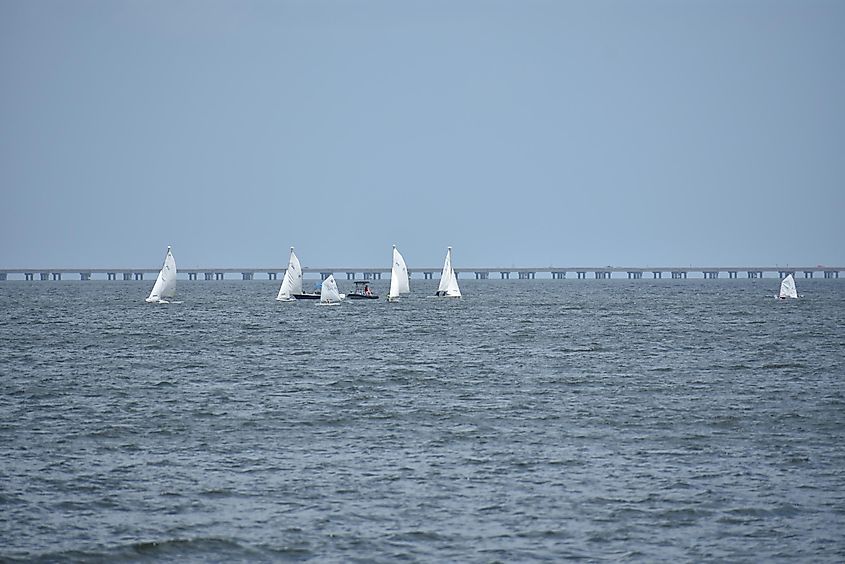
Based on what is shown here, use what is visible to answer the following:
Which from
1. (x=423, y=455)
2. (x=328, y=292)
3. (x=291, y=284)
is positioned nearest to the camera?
(x=423, y=455)

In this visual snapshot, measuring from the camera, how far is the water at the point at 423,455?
76.0 feet

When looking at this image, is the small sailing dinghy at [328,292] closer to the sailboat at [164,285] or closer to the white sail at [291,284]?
the white sail at [291,284]

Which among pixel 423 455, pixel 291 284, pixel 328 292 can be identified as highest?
pixel 291 284

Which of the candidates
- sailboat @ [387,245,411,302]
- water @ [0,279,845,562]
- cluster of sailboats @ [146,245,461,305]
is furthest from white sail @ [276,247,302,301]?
water @ [0,279,845,562]

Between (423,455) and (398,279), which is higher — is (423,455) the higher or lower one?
the lower one

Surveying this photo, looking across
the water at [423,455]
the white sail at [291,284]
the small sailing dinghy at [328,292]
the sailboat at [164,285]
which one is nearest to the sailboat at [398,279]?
the small sailing dinghy at [328,292]

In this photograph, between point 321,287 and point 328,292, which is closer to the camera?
point 328,292

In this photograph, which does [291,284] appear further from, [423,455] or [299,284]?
[423,455]

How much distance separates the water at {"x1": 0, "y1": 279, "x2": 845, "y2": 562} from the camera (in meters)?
23.2

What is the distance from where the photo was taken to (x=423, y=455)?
31188 millimetres

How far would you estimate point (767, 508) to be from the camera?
2533 cm

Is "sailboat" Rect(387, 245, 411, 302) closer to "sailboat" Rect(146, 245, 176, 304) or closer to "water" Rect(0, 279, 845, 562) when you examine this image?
"sailboat" Rect(146, 245, 176, 304)

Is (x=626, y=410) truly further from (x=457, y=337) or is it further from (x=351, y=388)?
(x=457, y=337)

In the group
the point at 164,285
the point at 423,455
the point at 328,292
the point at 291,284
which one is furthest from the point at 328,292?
the point at 423,455
